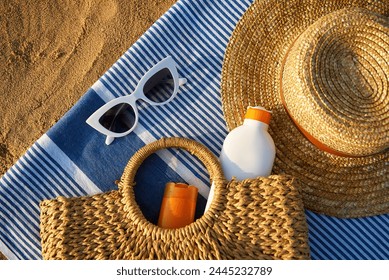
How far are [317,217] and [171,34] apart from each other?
502 millimetres

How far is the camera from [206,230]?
0.80 m

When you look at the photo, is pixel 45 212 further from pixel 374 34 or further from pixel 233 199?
pixel 374 34

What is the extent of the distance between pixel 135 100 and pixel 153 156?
12 cm

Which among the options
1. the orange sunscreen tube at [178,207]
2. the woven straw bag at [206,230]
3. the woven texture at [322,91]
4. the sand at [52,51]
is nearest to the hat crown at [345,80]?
the woven texture at [322,91]

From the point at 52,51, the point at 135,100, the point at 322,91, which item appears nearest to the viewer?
the point at 322,91

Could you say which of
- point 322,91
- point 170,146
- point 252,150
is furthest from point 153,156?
point 322,91

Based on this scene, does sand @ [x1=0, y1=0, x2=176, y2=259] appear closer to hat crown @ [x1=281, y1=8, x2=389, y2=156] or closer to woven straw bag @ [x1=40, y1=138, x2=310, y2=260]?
woven straw bag @ [x1=40, y1=138, x2=310, y2=260]

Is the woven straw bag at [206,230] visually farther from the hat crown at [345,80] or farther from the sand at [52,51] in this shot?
the sand at [52,51]

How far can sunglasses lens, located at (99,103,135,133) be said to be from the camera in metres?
0.95

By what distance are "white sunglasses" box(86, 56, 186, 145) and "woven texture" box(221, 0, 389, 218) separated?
12 centimetres

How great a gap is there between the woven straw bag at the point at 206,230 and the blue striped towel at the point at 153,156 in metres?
0.11

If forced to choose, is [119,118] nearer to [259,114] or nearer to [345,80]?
[259,114]

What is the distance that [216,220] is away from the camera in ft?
2.68

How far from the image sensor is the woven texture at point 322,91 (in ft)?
2.62
